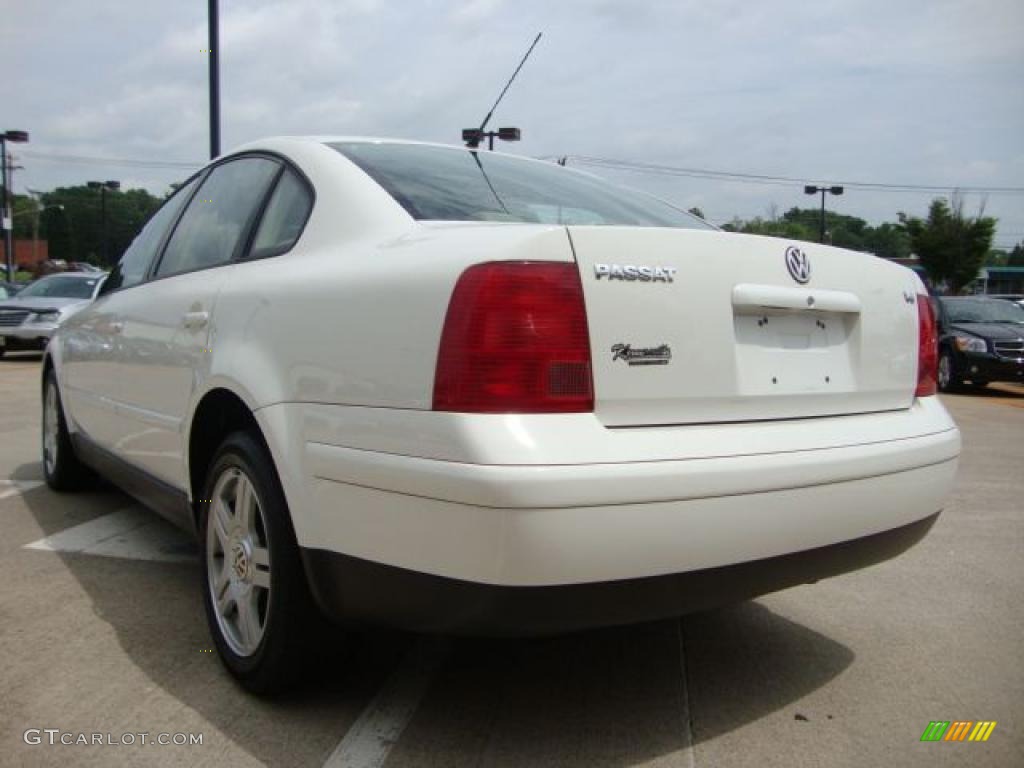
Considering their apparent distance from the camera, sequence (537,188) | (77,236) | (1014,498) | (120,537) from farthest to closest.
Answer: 1. (77,236)
2. (1014,498)
3. (120,537)
4. (537,188)

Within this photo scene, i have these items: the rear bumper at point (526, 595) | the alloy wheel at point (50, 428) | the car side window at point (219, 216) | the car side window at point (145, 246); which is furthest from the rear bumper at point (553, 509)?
the alloy wheel at point (50, 428)

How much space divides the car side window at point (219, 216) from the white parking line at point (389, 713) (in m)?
1.48

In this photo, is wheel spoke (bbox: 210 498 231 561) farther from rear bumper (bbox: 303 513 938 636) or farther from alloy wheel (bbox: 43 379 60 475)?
alloy wheel (bbox: 43 379 60 475)

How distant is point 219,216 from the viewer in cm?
343

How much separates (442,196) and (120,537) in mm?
2645

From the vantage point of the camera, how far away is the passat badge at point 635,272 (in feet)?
6.91

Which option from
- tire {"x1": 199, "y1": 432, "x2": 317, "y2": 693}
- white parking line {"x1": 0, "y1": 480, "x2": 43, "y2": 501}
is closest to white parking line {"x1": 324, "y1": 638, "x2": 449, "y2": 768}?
tire {"x1": 199, "y1": 432, "x2": 317, "y2": 693}

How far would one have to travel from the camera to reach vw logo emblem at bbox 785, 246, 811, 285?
2459mm

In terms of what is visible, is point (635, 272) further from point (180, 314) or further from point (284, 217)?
point (180, 314)

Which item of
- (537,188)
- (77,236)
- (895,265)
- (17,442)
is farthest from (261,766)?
(77,236)

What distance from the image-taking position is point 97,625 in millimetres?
3184

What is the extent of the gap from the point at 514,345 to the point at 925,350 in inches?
62.5

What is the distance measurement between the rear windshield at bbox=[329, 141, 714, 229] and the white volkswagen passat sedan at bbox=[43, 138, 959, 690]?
0.02 m

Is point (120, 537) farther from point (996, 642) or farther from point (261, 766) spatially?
point (996, 642)
